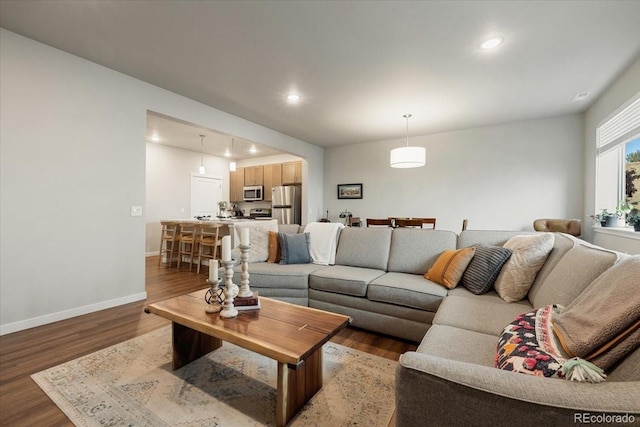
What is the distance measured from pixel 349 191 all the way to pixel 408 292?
4.13m

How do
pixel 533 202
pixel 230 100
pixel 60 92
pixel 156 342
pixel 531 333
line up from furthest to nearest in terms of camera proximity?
pixel 533 202 < pixel 230 100 < pixel 60 92 < pixel 156 342 < pixel 531 333

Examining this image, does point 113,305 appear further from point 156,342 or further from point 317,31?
point 317,31

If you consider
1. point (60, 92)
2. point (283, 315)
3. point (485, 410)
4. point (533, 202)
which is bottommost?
point (283, 315)

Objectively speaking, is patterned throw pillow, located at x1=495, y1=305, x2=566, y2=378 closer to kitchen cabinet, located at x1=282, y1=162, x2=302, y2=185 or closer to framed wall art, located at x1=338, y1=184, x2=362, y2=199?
framed wall art, located at x1=338, y1=184, x2=362, y2=199

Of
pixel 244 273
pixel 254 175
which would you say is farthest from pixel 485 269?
pixel 254 175

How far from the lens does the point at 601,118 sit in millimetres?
3445

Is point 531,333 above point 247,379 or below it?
above

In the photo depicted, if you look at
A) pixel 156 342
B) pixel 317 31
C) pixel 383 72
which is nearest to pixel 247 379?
pixel 156 342

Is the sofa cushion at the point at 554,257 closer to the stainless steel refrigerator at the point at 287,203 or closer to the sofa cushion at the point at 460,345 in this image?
the sofa cushion at the point at 460,345

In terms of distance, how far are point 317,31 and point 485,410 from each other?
2.60 metres

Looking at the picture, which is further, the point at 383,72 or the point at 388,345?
the point at 383,72

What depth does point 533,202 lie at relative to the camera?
14.5 feet

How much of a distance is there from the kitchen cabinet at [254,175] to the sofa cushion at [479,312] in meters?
5.96

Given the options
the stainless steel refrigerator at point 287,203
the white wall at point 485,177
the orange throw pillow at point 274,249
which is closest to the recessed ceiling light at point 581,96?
the white wall at point 485,177
